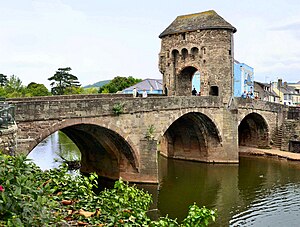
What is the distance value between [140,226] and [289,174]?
63.8ft

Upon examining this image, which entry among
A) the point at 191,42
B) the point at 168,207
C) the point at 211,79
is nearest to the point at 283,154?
the point at 211,79

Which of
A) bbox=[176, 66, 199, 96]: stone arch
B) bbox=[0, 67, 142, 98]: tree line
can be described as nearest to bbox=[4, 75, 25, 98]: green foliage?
bbox=[0, 67, 142, 98]: tree line

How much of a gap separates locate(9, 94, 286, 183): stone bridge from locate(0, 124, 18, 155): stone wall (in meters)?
4.27

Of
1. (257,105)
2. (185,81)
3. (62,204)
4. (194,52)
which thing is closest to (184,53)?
(194,52)

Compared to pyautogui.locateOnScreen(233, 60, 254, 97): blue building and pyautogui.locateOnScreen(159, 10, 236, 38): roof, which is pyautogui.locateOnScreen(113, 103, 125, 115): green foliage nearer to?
pyautogui.locateOnScreen(159, 10, 236, 38): roof

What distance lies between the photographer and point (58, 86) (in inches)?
2894

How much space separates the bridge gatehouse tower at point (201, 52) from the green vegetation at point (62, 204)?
774 inches

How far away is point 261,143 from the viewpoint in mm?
31422

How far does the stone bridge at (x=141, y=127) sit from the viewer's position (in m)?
14.7

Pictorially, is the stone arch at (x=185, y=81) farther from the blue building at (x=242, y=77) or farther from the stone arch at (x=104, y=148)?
the blue building at (x=242, y=77)

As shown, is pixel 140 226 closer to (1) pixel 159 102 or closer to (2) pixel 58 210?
(2) pixel 58 210

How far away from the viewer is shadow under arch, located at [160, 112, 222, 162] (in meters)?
25.0

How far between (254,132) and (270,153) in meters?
3.76

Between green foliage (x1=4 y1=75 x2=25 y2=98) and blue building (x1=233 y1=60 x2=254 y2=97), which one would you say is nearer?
blue building (x1=233 y1=60 x2=254 y2=97)
